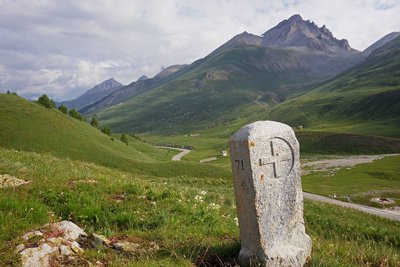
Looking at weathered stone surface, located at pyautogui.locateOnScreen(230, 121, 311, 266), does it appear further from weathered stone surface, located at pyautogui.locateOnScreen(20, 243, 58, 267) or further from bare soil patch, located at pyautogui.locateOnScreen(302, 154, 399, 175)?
bare soil patch, located at pyautogui.locateOnScreen(302, 154, 399, 175)

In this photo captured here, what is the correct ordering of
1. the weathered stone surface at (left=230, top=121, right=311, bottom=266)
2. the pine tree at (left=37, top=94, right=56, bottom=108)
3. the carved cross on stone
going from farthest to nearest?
the pine tree at (left=37, top=94, right=56, bottom=108), the carved cross on stone, the weathered stone surface at (left=230, top=121, right=311, bottom=266)

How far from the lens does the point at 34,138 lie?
6581 cm

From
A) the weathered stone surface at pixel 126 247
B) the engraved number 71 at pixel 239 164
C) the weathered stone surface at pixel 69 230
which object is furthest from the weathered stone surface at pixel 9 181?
the engraved number 71 at pixel 239 164

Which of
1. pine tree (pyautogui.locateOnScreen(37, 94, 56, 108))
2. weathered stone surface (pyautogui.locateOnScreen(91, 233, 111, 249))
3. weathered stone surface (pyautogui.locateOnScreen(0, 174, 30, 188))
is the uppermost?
pine tree (pyautogui.locateOnScreen(37, 94, 56, 108))

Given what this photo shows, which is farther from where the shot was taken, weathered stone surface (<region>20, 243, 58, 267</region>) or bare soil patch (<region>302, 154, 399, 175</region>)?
bare soil patch (<region>302, 154, 399, 175</region>)

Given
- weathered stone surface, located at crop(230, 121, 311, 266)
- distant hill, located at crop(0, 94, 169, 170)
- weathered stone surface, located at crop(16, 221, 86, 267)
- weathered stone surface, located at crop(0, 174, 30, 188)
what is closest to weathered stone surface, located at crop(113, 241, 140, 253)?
weathered stone surface, located at crop(16, 221, 86, 267)

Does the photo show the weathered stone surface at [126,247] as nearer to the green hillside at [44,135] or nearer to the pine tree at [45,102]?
the green hillside at [44,135]

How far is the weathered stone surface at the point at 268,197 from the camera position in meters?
8.97

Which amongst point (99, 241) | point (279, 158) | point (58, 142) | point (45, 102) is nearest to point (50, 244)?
point (99, 241)

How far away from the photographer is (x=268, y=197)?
9148mm

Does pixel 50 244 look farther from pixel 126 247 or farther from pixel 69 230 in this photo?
pixel 126 247

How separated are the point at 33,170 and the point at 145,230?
8720 mm

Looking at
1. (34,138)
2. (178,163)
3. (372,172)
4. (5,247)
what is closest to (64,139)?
(34,138)

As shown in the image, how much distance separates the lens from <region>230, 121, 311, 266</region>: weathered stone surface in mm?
8969
